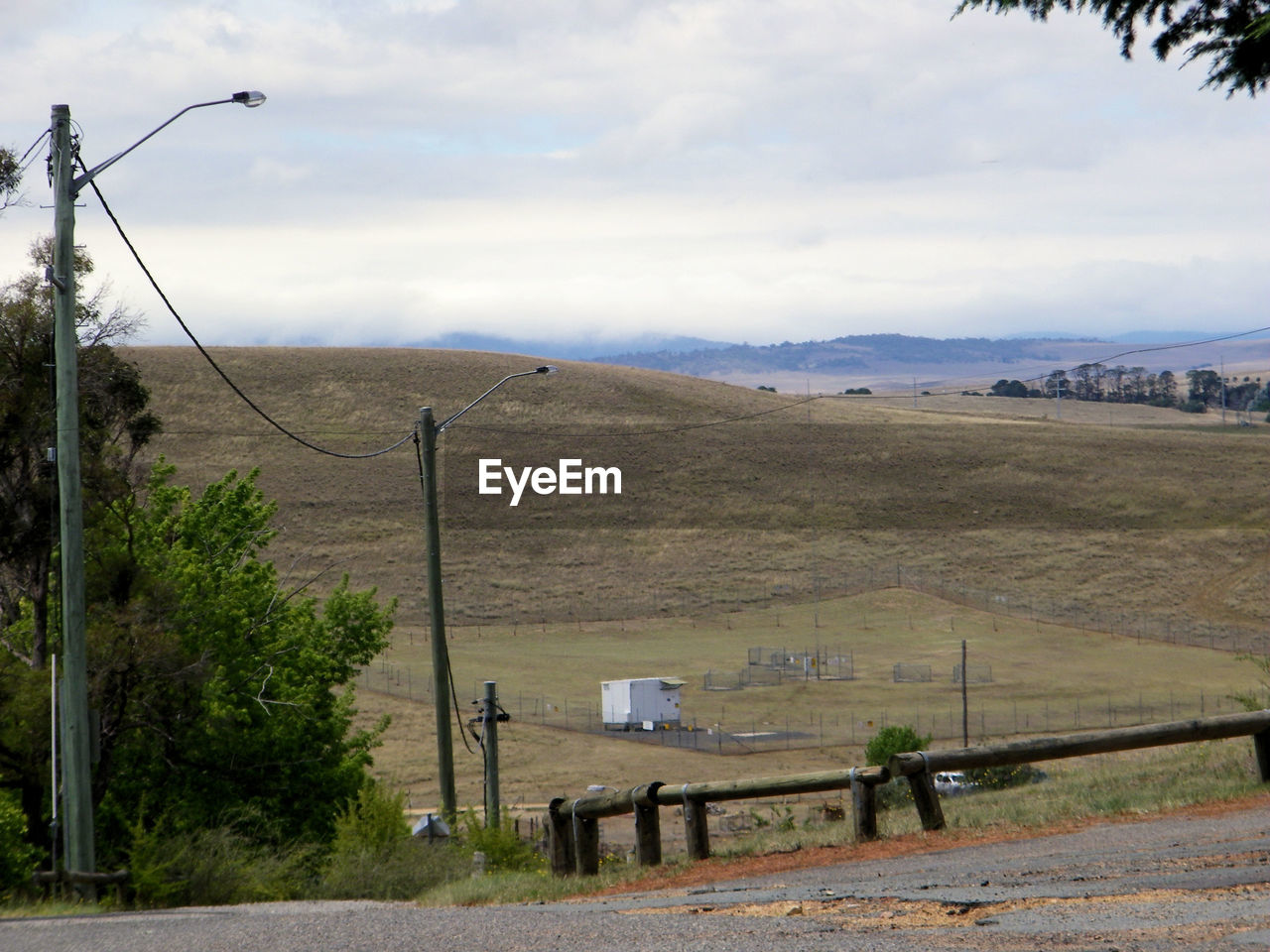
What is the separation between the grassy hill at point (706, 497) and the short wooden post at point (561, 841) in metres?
71.9

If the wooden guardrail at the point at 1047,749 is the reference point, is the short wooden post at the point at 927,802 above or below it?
below

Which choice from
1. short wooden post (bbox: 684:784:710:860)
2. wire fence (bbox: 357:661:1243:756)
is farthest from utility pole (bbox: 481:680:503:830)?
wire fence (bbox: 357:661:1243:756)

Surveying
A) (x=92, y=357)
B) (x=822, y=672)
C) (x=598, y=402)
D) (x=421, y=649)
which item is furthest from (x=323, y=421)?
(x=92, y=357)

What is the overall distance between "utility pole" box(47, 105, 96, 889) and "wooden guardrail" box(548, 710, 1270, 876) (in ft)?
17.3

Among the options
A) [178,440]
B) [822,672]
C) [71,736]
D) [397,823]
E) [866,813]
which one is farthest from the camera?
[178,440]

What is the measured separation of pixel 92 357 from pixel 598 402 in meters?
116

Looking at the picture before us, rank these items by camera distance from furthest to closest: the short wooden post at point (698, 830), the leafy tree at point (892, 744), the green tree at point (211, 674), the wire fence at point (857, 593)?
1. the wire fence at point (857, 593)
2. the leafy tree at point (892, 744)
3. the green tree at point (211, 674)
4. the short wooden post at point (698, 830)

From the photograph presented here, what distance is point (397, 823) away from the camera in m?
17.8

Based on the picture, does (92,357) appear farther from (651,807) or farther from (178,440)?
(178,440)

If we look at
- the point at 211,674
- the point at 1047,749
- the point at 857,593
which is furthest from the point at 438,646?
the point at 857,593
